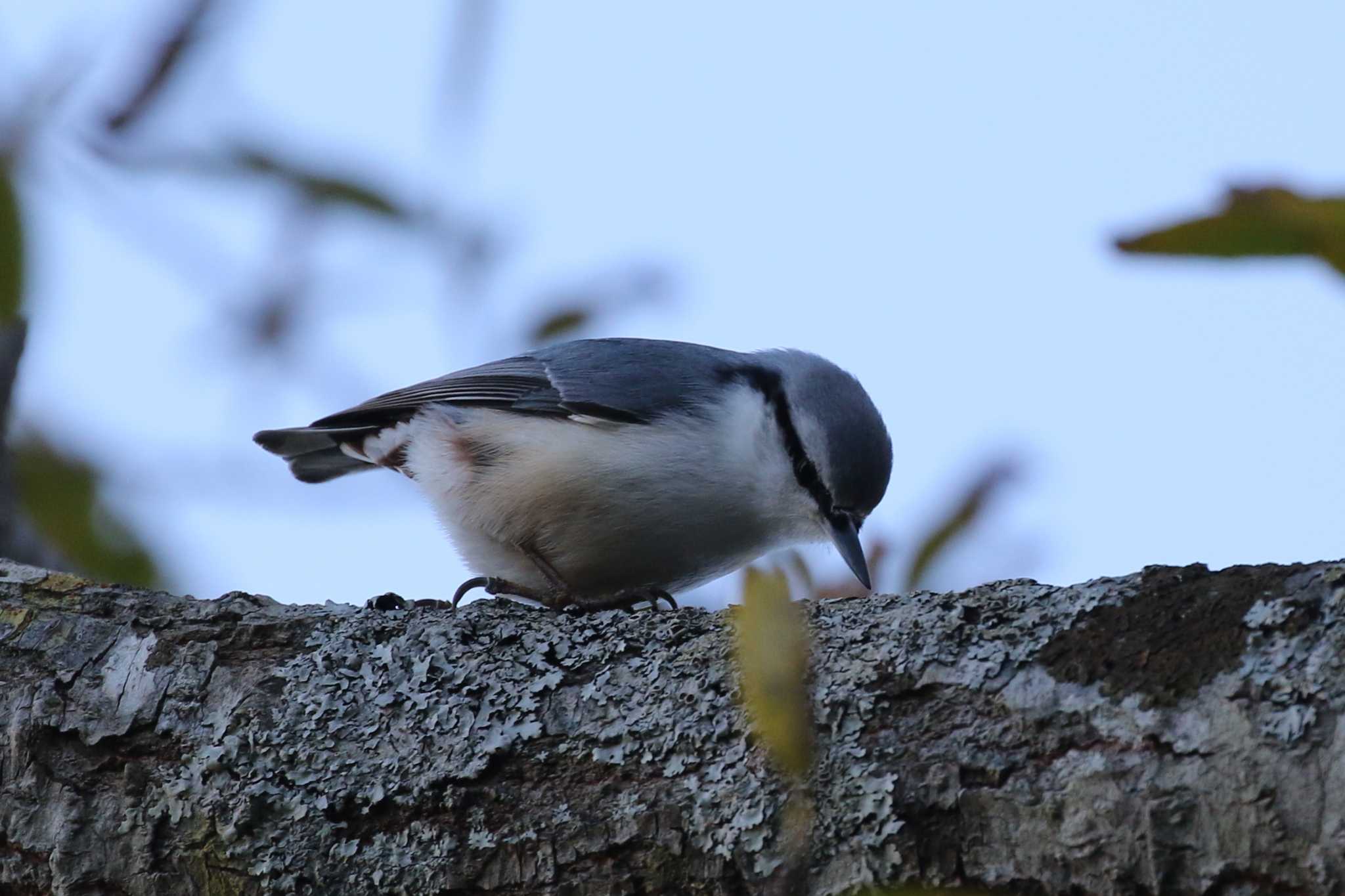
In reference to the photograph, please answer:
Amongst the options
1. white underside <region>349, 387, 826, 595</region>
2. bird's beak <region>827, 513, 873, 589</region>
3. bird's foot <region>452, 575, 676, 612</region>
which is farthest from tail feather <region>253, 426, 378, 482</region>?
bird's beak <region>827, 513, 873, 589</region>

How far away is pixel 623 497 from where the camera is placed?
95.6 inches

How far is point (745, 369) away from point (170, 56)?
1746 millimetres

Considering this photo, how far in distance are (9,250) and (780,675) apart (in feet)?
2.81

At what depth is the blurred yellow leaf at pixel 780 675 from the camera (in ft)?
2.25

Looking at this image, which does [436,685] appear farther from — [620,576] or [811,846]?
[620,576]

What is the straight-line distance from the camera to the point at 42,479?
6.51 feet

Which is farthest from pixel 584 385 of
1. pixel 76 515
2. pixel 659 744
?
pixel 659 744

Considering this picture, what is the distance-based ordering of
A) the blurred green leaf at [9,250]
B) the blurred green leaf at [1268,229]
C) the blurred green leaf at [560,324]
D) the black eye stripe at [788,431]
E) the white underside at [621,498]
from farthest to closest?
1. the black eye stripe at [788,431]
2. the white underside at [621,498]
3. the blurred green leaf at [560,324]
4. the blurred green leaf at [9,250]
5. the blurred green leaf at [1268,229]

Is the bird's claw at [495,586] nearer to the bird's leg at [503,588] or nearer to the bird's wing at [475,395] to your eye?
the bird's leg at [503,588]

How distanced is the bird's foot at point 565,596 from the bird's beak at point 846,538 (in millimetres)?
351

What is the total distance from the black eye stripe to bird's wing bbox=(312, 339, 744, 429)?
46mm

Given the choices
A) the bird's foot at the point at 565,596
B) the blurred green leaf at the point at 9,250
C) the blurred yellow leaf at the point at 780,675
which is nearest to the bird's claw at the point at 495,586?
the bird's foot at the point at 565,596

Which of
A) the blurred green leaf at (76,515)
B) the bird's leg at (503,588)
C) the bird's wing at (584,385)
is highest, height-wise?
the bird's wing at (584,385)

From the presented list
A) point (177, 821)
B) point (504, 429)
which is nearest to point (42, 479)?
point (177, 821)
